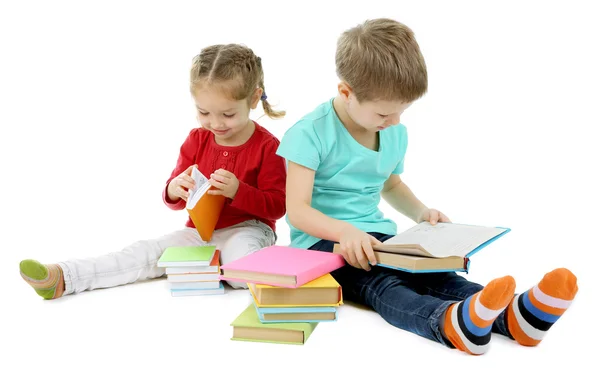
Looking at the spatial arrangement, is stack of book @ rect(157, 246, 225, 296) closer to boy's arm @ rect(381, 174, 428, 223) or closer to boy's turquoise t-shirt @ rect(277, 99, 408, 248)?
boy's turquoise t-shirt @ rect(277, 99, 408, 248)

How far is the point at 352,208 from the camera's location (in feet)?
7.29

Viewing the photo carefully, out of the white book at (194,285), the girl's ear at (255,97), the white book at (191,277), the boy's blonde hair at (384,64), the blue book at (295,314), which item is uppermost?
the boy's blonde hair at (384,64)

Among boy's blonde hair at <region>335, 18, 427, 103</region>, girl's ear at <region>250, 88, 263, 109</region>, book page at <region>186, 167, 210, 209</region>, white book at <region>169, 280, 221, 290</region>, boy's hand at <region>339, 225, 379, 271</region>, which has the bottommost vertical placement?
white book at <region>169, 280, 221, 290</region>

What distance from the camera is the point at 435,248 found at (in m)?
1.85

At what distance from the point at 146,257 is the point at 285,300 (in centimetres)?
72

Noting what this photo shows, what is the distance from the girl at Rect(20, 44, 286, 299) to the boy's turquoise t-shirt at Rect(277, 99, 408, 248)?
0.64 ft

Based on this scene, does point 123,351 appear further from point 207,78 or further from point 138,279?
point 207,78

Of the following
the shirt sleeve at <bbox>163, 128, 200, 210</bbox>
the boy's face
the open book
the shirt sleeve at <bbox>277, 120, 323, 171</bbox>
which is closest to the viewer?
the open book

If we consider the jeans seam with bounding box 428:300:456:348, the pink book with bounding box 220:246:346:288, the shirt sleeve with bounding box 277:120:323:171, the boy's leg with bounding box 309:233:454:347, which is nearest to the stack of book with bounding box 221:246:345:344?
the pink book with bounding box 220:246:346:288

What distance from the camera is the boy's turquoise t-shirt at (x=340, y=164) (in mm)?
2135

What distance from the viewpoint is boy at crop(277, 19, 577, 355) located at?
161 cm

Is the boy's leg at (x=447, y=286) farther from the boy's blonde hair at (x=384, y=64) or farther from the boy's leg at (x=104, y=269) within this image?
the boy's leg at (x=104, y=269)

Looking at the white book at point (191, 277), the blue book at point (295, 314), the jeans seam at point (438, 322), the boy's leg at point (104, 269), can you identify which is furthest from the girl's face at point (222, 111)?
the jeans seam at point (438, 322)

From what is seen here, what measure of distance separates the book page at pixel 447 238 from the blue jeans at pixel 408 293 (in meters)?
0.11
